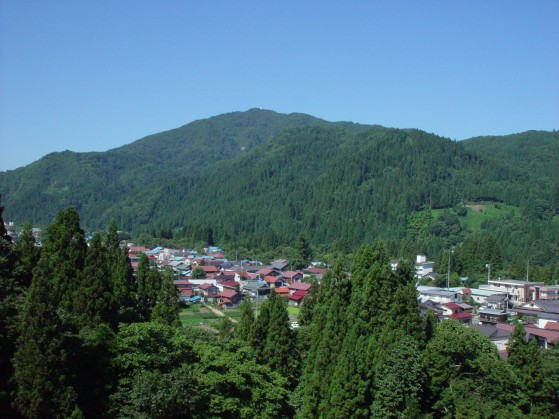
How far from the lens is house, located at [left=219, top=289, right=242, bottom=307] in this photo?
3791 centimetres

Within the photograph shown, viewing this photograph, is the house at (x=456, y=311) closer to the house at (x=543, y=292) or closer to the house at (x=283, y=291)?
the house at (x=543, y=292)

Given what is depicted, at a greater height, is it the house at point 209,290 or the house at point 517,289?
the house at point 517,289

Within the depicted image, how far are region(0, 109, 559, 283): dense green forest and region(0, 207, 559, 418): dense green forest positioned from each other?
31309mm

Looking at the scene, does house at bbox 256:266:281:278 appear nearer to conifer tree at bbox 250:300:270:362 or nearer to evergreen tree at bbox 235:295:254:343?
evergreen tree at bbox 235:295:254:343

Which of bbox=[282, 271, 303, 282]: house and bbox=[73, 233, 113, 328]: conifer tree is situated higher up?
bbox=[73, 233, 113, 328]: conifer tree

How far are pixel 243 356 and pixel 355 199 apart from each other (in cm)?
6776

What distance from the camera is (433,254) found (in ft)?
188

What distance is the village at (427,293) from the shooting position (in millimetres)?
29375

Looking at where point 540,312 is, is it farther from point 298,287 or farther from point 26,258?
point 26,258

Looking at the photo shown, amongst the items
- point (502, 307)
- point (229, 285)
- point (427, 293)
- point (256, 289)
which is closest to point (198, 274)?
point (229, 285)

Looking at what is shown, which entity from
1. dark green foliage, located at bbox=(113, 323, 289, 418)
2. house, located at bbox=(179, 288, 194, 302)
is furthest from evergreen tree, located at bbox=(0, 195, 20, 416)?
house, located at bbox=(179, 288, 194, 302)

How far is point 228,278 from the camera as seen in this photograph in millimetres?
45594

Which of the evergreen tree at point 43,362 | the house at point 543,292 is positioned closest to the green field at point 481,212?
the house at point 543,292

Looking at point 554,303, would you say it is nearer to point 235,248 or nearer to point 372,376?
point 372,376
